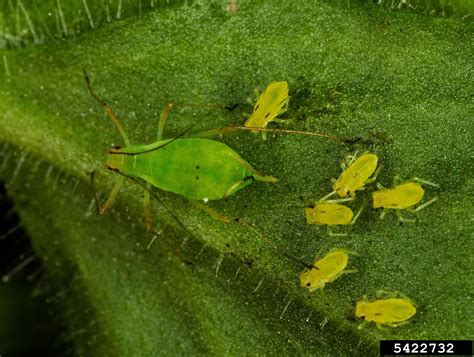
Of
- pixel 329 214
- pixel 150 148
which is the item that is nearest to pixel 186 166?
pixel 150 148

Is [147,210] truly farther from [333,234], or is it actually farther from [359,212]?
[359,212]

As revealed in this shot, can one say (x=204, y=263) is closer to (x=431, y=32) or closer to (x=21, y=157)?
(x=21, y=157)

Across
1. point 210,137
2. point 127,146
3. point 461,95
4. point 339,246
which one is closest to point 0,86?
point 127,146

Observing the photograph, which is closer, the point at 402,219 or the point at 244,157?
the point at 402,219

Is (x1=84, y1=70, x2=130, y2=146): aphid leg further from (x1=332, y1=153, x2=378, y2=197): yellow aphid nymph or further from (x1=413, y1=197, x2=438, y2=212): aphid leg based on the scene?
(x1=413, y1=197, x2=438, y2=212): aphid leg

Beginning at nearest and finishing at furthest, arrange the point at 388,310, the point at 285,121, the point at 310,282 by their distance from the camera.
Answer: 1. the point at 388,310
2. the point at 310,282
3. the point at 285,121

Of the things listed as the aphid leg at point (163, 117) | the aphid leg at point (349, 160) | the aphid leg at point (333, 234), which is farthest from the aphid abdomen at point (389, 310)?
the aphid leg at point (163, 117)
